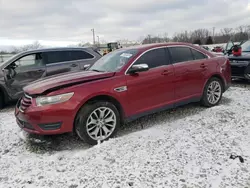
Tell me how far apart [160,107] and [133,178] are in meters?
1.90

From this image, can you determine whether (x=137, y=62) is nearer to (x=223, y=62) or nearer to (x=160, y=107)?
(x=160, y=107)

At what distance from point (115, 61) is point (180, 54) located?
4.54 ft

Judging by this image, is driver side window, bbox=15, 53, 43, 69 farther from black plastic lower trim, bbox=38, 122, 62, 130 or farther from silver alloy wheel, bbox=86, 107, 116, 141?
silver alloy wheel, bbox=86, 107, 116, 141

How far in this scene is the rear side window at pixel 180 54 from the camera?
4.82 m

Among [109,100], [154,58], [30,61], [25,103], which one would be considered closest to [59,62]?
[30,61]

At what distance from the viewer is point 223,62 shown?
5598 mm

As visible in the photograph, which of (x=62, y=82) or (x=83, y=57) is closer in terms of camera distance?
(x=62, y=82)

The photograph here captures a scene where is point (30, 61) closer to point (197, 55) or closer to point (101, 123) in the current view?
point (101, 123)

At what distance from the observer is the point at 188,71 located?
15.9 ft

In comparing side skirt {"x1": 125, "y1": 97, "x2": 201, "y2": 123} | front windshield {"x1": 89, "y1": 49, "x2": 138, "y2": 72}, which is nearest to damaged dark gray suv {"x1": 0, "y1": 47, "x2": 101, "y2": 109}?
front windshield {"x1": 89, "y1": 49, "x2": 138, "y2": 72}

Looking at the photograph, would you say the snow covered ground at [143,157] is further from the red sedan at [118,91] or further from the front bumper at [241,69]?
the front bumper at [241,69]

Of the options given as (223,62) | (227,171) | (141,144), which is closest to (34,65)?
(141,144)

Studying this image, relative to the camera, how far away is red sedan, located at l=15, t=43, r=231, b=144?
3549 mm

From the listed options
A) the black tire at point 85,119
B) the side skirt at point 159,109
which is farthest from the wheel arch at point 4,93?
the side skirt at point 159,109
